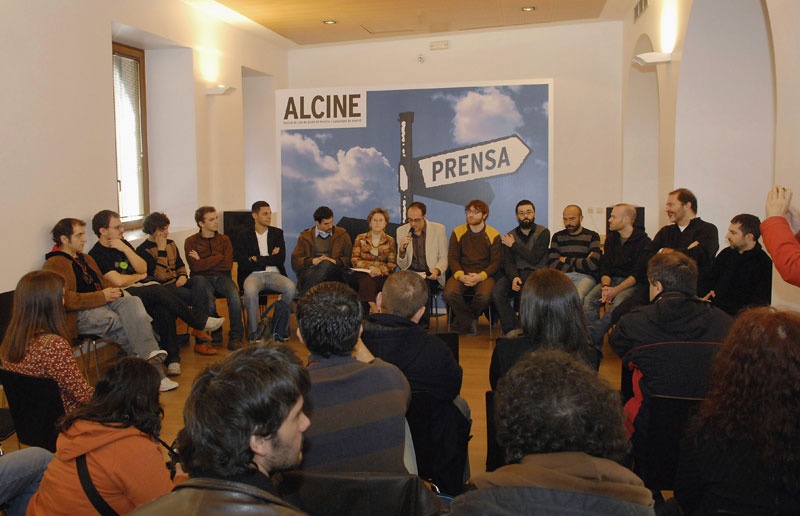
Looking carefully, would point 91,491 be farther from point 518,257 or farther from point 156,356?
point 518,257

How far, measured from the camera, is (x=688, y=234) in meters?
5.76

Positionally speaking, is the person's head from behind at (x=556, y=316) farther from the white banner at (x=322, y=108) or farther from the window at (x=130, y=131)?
the window at (x=130, y=131)

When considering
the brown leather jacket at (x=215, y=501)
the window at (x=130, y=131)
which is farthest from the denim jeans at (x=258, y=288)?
the brown leather jacket at (x=215, y=501)

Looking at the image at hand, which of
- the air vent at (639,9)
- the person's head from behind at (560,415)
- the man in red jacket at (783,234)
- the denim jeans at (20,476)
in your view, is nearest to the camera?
the person's head from behind at (560,415)

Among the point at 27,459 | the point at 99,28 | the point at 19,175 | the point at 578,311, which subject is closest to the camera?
the point at 27,459

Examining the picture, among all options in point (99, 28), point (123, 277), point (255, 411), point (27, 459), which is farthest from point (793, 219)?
point (99, 28)

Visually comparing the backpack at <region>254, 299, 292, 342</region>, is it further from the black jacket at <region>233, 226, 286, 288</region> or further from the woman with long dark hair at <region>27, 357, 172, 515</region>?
the woman with long dark hair at <region>27, 357, 172, 515</region>

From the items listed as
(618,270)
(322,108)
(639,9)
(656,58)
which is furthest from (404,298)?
(639,9)

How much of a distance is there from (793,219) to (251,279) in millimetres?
4807

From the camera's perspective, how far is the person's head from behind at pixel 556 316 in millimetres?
3168

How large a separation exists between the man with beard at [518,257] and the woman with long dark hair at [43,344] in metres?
4.18

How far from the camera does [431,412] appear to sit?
113 inches

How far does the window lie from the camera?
25.7 feet

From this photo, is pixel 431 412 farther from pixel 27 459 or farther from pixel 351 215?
pixel 351 215
